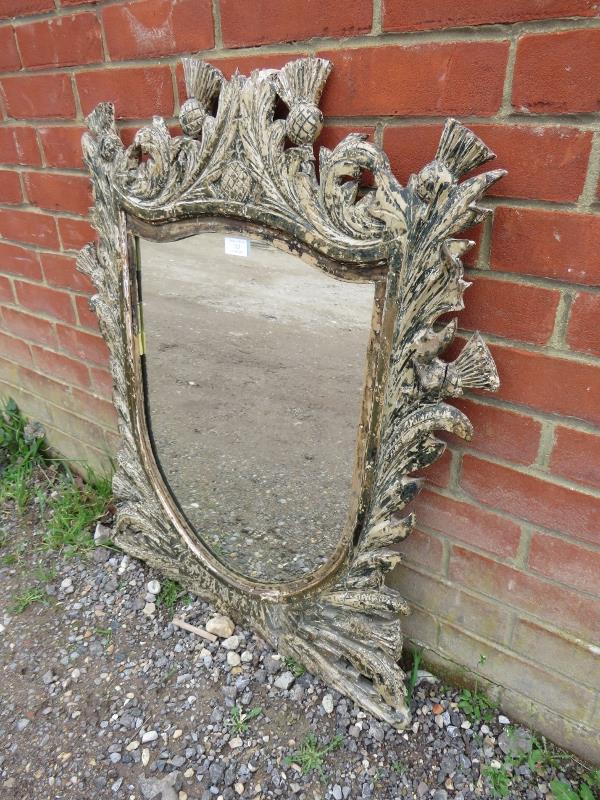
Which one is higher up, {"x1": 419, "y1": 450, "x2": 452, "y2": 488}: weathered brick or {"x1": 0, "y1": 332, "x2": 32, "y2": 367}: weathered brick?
{"x1": 419, "y1": 450, "x2": 452, "y2": 488}: weathered brick

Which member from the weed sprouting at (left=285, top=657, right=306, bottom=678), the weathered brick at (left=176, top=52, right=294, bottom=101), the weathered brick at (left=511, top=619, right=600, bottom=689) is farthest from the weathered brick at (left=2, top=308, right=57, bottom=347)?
the weathered brick at (left=511, top=619, right=600, bottom=689)

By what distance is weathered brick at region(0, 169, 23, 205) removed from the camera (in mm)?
1993

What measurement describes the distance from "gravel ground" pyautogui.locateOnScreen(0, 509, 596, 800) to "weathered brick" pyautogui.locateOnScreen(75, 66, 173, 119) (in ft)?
4.83

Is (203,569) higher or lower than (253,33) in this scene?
lower

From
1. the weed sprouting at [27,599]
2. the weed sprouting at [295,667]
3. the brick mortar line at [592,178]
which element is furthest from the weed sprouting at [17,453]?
the brick mortar line at [592,178]

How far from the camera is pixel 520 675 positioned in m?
1.43

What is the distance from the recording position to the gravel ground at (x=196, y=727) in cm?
139

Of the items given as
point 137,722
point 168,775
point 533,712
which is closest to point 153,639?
point 137,722

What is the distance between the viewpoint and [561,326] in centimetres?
107

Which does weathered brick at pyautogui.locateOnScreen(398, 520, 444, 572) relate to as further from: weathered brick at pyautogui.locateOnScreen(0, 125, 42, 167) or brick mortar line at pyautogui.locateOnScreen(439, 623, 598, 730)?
weathered brick at pyautogui.locateOnScreen(0, 125, 42, 167)

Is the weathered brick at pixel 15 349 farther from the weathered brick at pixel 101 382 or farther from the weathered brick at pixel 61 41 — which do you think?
the weathered brick at pixel 61 41

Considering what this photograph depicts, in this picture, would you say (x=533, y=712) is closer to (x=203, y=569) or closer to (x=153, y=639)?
(x=203, y=569)

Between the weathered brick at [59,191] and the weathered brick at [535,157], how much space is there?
1.14 meters

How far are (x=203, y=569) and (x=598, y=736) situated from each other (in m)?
1.11
